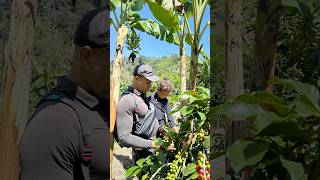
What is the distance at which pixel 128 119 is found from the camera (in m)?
2.52

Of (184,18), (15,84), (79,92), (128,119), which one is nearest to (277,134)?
(79,92)

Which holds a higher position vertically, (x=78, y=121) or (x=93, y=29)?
(x=93, y=29)

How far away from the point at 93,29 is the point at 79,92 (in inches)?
7.0

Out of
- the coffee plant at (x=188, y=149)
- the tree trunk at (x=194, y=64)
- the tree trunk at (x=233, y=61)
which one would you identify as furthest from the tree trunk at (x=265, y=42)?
the tree trunk at (x=194, y=64)

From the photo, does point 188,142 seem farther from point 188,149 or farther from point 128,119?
point 128,119

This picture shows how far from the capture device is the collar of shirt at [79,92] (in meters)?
1.17

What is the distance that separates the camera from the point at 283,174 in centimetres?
73

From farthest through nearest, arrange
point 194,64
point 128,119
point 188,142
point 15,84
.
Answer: point 194,64, point 128,119, point 188,142, point 15,84

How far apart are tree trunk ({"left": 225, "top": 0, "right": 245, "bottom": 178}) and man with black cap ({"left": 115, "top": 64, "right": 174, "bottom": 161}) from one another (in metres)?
1.35

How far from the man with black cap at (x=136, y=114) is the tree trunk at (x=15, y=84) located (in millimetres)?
1226

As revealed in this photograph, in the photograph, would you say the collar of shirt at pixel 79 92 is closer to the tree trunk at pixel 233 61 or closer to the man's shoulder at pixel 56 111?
the man's shoulder at pixel 56 111

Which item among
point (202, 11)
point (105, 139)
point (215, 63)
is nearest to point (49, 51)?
point (105, 139)

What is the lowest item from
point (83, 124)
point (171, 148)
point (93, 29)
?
point (171, 148)

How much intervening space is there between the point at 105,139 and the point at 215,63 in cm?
38
